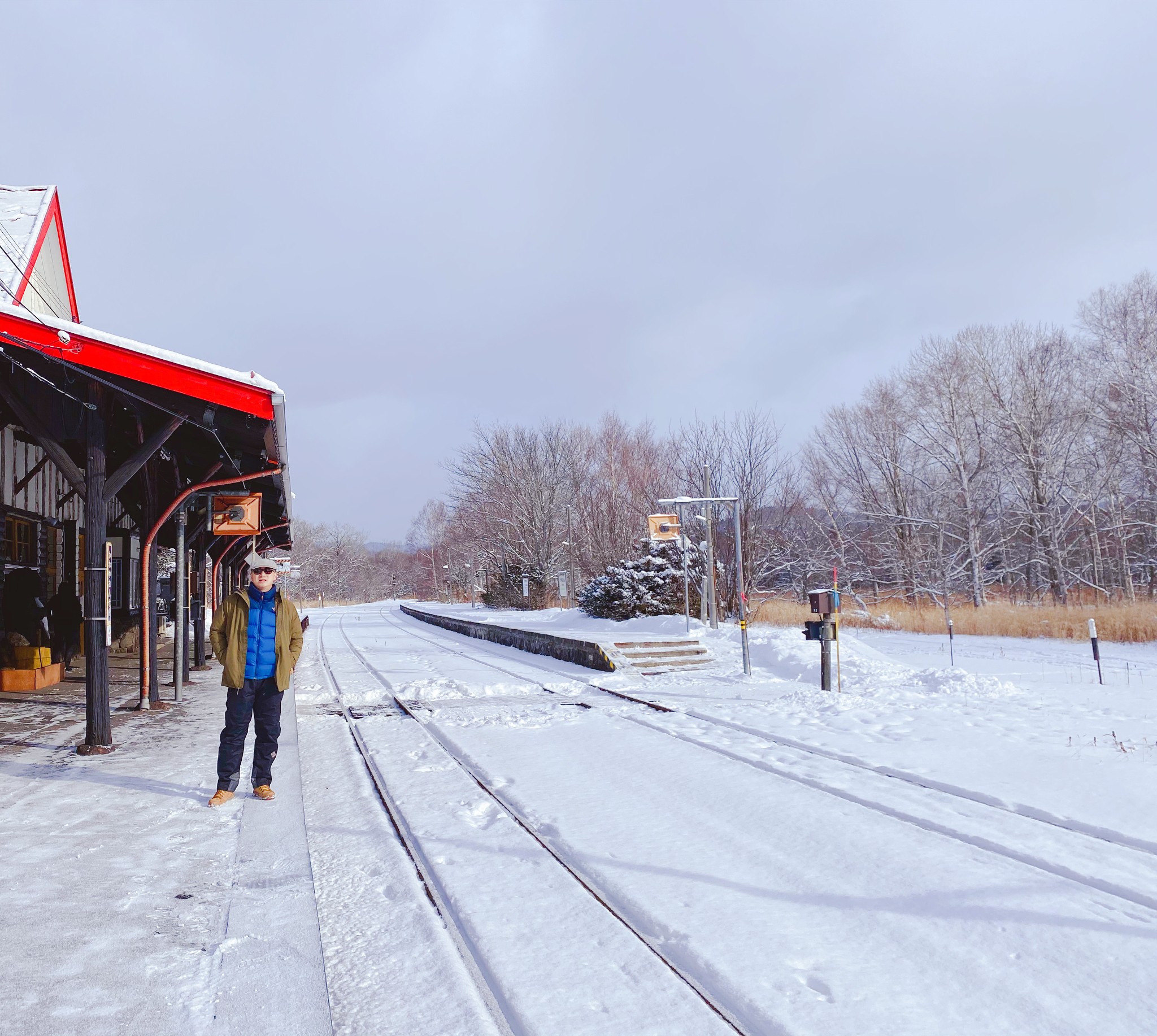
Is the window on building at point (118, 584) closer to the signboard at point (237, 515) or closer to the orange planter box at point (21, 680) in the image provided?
the orange planter box at point (21, 680)

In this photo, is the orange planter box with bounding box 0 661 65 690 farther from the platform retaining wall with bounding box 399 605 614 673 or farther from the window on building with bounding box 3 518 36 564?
the platform retaining wall with bounding box 399 605 614 673

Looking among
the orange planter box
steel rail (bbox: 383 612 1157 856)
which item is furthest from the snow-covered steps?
the orange planter box

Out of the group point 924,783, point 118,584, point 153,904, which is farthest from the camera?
point 118,584

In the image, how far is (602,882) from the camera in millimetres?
4125

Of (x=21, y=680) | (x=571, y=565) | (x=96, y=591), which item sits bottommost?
(x=21, y=680)

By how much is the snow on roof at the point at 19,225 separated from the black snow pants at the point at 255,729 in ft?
40.3

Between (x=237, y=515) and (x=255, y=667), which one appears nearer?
(x=255, y=667)

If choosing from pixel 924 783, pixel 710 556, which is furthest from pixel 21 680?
pixel 710 556

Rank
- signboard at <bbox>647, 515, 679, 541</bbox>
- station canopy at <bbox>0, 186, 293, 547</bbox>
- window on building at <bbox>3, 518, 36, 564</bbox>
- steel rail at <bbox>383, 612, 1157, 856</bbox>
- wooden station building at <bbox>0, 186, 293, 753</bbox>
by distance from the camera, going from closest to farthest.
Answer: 1. steel rail at <bbox>383, 612, 1157, 856</bbox>
2. station canopy at <bbox>0, 186, 293, 547</bbox>
3. wooden station building at <bbox>0, 186, 293, 753</bbox>
4. window on building at <bbox>3, 518, 36, 564</bbox>
5. signboard at <bbox>647, 515, 679, 541</bbox>

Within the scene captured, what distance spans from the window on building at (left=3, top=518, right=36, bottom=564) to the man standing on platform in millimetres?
10080

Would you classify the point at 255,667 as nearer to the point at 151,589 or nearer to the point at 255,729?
the point at 255,729

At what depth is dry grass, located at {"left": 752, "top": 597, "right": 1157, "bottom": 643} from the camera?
19312mm

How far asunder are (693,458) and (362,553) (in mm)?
99759

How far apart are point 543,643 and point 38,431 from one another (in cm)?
1255
